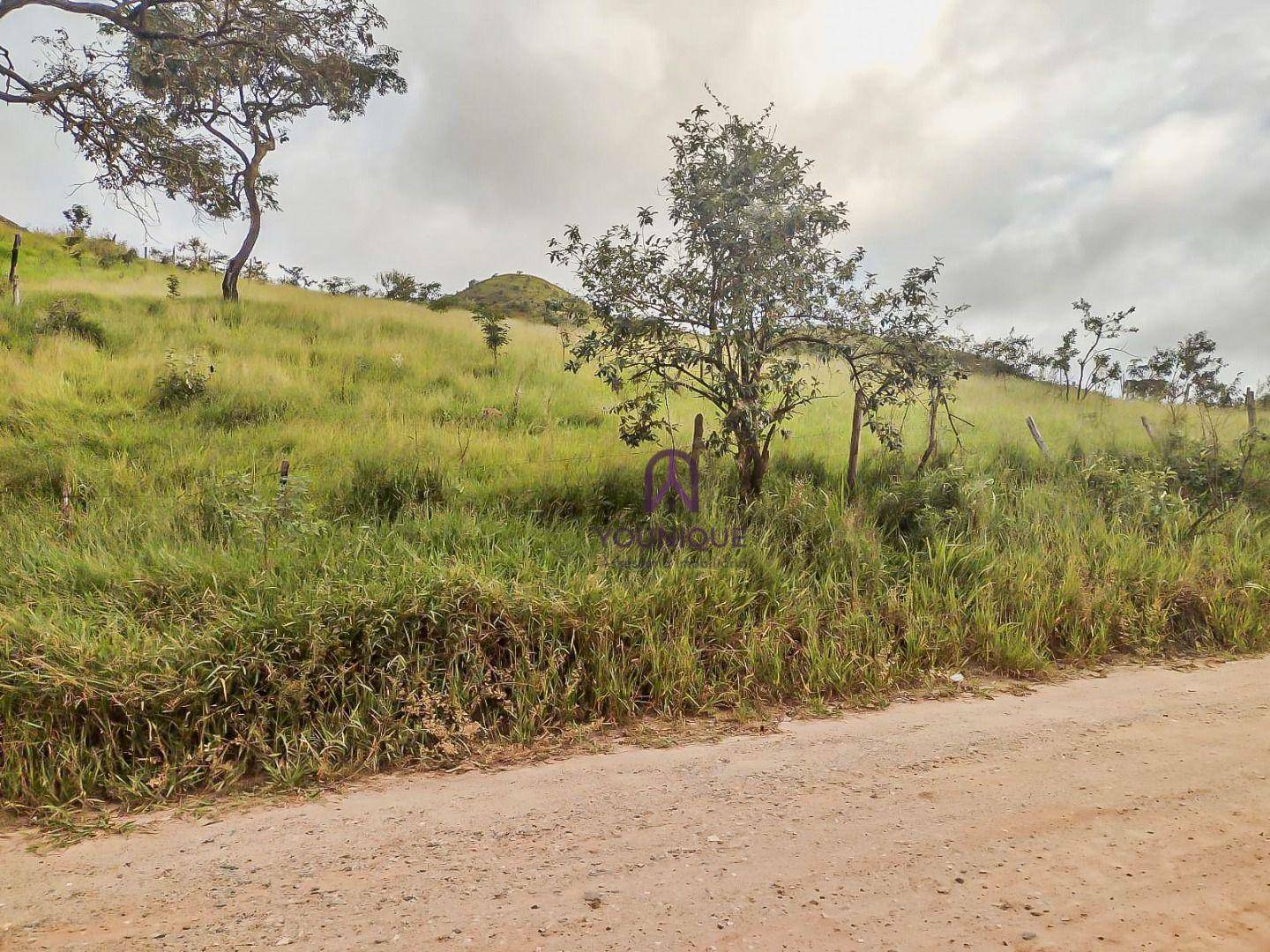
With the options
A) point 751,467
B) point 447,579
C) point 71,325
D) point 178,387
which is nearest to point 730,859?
point 447,579

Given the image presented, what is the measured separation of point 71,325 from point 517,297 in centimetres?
1784

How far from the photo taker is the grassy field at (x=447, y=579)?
3.37m

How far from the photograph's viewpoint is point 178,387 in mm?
8070

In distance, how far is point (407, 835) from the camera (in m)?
2.76

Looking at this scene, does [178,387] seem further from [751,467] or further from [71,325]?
[751,467]

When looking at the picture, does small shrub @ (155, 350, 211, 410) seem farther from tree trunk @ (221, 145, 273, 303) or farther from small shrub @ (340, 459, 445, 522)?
tree trunk @ (221, 145, 273, 303)

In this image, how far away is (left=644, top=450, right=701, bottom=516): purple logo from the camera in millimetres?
5744

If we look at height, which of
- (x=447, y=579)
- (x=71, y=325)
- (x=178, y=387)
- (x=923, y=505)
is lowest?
(x=447, y=579)

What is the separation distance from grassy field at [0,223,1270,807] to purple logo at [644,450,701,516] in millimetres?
223

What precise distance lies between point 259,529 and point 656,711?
115 inches

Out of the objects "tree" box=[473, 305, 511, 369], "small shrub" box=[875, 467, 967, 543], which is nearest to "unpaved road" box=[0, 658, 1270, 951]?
"small shrub" box=[875, 467, 967, 543]

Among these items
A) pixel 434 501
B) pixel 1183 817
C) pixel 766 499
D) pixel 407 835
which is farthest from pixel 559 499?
pixel 1183 817

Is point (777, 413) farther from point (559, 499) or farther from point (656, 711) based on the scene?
point (656, 711)
